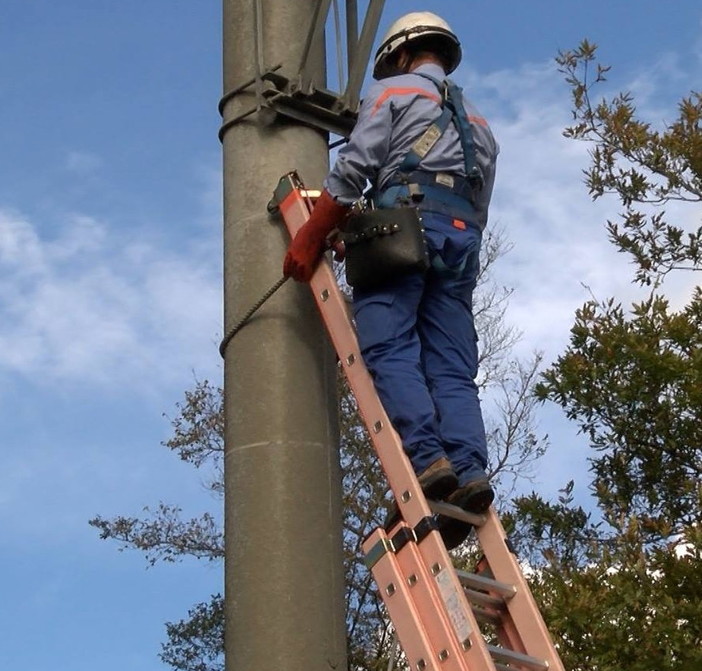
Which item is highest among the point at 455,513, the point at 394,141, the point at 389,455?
the point at 394,141

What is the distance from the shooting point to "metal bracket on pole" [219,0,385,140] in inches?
172

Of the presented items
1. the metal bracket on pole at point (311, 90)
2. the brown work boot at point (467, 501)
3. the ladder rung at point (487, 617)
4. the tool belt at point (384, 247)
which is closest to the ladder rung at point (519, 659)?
the ladder rung at point (487, 617)

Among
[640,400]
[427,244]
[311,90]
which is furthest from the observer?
[640,400]

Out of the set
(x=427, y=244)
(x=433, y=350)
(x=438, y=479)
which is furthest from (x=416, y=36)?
(x=438, y=479)

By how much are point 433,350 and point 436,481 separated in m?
0.58

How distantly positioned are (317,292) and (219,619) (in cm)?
1345

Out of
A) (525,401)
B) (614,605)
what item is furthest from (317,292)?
(525,401)

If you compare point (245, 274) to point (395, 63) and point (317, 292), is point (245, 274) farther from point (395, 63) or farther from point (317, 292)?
point (395, 63)

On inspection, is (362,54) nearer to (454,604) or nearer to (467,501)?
(467,501)

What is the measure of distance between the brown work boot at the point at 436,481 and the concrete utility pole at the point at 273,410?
355 mm

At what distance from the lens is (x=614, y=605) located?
5.73m

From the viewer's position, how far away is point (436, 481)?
11.6 ft

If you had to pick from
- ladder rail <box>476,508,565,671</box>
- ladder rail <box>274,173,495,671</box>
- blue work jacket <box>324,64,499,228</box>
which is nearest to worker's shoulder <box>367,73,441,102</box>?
blue work jacket <box>324,64,499,228</box>

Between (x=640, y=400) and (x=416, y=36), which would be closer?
(x=416, y=36)
